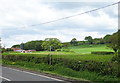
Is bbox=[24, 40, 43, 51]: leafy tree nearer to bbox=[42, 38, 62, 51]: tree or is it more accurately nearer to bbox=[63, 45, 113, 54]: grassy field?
bbox=[42, 38, 62, 51]: tree

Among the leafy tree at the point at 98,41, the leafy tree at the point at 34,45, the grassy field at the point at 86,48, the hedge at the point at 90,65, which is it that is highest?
the leafy tree at the point at 98,41

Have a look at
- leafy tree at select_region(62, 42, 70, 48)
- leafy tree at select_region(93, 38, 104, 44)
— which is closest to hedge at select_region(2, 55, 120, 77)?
leafy tree at select_region(62, 42, 70, 48)

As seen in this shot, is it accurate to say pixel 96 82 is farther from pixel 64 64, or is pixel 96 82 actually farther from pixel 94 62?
pixel 64 64

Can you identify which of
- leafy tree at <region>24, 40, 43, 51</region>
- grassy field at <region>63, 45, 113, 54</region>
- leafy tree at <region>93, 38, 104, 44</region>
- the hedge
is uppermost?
leafy tree at <region>93, 38, 104, 44</region>

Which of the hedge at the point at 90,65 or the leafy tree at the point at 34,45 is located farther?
the leafy tree at the point at 34,45

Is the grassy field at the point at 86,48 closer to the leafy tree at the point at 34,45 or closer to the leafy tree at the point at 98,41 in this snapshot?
the leafy tree at the point at 98,41

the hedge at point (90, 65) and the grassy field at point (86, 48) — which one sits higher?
the grassy field at point (86, 48)

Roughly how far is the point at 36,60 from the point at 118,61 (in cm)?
1166

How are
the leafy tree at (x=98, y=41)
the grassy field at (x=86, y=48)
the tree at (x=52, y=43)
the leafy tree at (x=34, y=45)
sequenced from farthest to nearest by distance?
the leafy tree at (x=98, y=41) → the grassy field at (x=86, y=48) → the leafy tree at (x=34, y=45) → the tree at (x=52, y=43)

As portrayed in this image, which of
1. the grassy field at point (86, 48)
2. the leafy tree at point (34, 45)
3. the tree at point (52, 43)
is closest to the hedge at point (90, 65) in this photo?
the tree at point (52, 43)

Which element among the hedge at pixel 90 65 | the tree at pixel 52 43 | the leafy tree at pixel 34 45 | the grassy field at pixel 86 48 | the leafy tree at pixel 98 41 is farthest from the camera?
the leafy tree at pixel 98 41

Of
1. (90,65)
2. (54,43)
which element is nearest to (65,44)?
(54,43)

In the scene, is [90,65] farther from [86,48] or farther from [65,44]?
[86,48]

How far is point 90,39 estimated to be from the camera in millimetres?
35250
